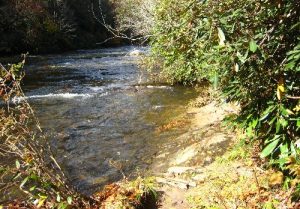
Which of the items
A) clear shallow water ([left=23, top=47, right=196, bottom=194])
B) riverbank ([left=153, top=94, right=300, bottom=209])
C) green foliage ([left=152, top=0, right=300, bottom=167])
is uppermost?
green foliage ([left=152, top=0, right=300, bottom=167])

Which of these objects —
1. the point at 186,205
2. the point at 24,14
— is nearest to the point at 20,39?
the point at 24,14

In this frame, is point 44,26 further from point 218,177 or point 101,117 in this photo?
point 218,177

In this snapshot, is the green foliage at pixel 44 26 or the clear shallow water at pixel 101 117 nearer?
the clear shallow water at pixel 101 117

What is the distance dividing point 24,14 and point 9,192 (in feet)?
111

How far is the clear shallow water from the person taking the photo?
352 inches

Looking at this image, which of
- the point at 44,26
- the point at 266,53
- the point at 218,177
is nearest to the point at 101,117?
the point at 218,177

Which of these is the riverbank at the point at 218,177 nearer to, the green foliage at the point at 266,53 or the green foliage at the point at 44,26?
the green foliage at the point at 266,53

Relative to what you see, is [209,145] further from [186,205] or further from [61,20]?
[61,20]

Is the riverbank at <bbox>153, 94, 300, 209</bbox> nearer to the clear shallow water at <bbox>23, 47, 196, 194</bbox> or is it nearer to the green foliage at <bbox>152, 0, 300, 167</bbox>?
the green foliage at <bbox>152, 0, 300, 167</bbox>

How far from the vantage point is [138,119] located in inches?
504

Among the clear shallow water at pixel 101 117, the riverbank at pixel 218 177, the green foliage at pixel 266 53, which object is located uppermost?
the green foliage at pixel 266 53

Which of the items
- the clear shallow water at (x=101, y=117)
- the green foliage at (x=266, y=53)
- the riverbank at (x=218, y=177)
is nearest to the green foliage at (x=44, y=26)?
the clear shallow water at (x=101, y=117)

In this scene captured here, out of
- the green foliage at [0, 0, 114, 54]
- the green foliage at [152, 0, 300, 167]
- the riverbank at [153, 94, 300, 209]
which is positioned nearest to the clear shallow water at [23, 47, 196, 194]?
the riverbank at [153, 94, 300, 209]

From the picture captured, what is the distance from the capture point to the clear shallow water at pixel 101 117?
29.3 ft
